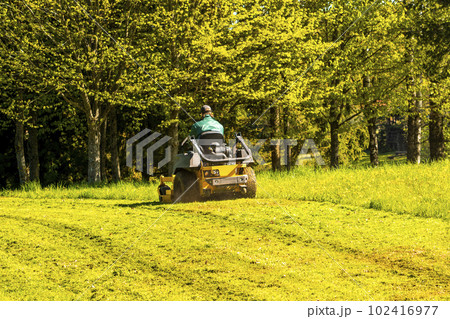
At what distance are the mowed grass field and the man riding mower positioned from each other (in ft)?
1.74

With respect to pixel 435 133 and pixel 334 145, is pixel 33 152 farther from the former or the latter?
pixel 435 133

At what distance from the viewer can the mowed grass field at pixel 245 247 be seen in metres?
6.54

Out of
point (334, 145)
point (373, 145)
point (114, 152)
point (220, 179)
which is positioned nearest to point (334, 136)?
point (334, 145)

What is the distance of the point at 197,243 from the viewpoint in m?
8.82

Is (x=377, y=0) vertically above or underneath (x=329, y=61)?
above

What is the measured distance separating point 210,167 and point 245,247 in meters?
4.26

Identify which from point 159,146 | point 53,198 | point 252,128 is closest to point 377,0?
point 252,128

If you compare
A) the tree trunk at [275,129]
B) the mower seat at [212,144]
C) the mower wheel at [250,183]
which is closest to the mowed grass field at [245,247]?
the mower wheel at [250,183]

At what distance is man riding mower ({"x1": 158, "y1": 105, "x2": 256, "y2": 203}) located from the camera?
492 inches

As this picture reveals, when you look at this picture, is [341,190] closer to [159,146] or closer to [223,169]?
[223,169]

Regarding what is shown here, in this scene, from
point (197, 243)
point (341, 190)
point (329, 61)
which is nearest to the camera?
point (197, 243)

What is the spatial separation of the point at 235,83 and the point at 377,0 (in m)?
9.68

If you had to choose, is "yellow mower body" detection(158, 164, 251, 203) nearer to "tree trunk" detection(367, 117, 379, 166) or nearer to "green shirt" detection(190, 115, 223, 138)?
"green shirt" detection(190, 115, 223, 138)
